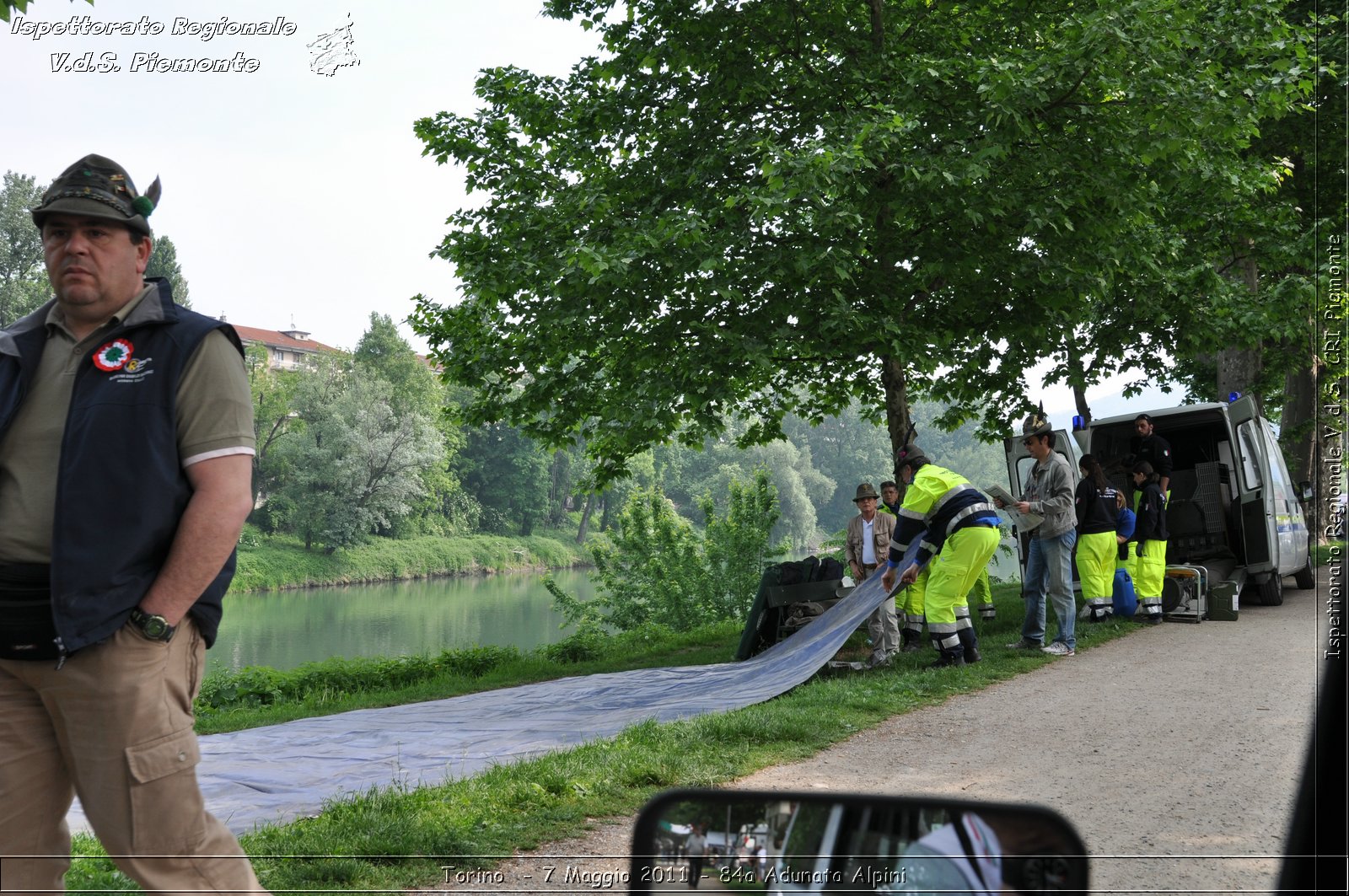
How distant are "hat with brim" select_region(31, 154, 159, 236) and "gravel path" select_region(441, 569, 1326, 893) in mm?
2776

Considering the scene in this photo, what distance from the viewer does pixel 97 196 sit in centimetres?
294

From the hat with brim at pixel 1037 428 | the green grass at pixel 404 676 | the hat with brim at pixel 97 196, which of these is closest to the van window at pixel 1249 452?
the hat with brim at pixel 1037 428

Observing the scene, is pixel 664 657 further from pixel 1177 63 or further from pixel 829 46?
pixel 1177 63

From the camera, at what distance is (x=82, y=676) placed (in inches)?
107

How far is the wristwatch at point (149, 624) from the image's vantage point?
2.72 m

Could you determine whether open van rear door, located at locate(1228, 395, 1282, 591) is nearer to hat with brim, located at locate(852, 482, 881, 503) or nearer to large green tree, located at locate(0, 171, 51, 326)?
hat with brim, located at locate(852, 482, 881, 503)

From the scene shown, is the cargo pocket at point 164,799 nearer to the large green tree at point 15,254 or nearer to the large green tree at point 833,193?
the large green tree at point 833,193

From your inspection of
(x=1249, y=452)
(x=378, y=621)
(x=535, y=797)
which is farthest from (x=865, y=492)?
(x=378, y=621)

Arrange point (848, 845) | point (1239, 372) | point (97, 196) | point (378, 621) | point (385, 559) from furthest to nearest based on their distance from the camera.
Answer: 1. point (385, 559)
2. point (378, 621)
3. point (1239, 372)
4. point (97, 196)
5. point (848, 845)

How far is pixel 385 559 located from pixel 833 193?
142 ft

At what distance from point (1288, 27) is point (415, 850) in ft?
41.0

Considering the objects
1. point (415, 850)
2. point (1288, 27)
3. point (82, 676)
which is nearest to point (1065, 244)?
point (1288, 27)

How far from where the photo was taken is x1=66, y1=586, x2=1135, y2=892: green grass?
14.6ft

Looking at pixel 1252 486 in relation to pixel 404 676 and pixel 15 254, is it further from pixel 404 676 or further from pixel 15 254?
pixel 15 254
